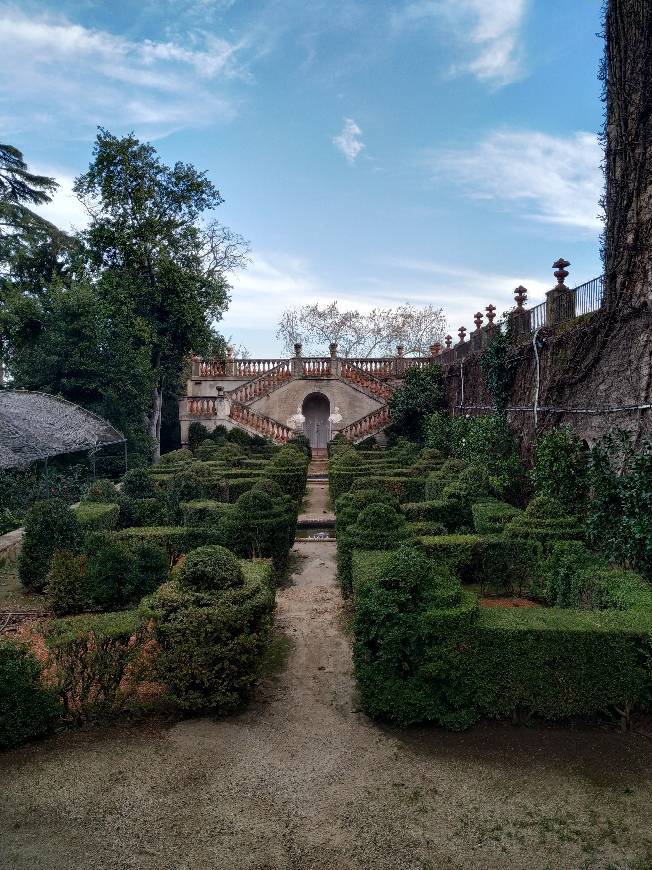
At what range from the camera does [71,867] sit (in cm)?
374

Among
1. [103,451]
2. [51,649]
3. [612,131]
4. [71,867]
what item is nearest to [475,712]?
[71,867]

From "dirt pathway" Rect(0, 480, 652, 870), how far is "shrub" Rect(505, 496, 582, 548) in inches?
146

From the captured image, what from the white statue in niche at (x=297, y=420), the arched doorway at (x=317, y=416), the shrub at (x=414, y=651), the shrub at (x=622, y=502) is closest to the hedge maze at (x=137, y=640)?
the shrub at (x=414, y=651)

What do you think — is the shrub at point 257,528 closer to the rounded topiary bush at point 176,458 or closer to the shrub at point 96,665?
the shrub at point 96,665

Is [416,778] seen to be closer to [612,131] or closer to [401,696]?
[401,696]

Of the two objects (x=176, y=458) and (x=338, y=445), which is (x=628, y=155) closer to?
(x=176, y=458)

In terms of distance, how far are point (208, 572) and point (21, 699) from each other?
191 cm

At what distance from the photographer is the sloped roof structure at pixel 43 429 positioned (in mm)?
13672

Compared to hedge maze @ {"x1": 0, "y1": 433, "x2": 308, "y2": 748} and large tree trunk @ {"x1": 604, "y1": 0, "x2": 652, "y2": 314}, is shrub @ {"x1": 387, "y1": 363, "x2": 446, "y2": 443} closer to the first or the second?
large tree trunk @ {"x1": 604, "y1": 0, "x2": 652, "y2": 314}

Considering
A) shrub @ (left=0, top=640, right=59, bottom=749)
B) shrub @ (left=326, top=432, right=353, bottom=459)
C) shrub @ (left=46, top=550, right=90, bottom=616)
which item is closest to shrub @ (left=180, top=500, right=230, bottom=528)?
shrub @ (left=46, top=550, right=90, bottom=616)

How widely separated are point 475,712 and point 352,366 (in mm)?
26400

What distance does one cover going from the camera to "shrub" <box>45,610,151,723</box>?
17.8ft

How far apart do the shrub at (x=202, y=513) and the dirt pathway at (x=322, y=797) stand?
5672 mm

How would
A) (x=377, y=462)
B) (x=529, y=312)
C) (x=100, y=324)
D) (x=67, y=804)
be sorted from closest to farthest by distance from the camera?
(x=67, y=804) < (x=529, y=312) < (x=377, y=462) < (x=100, y=324)
